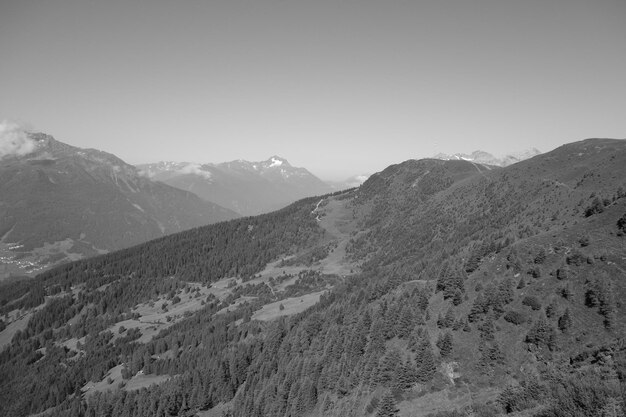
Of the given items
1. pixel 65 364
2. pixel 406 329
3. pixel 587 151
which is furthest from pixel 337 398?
pixel 587 151

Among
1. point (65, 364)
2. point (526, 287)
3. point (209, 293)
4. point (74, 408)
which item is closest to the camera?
point (526, 287)

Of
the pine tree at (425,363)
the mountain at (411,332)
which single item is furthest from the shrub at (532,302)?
the pine tree at (425,363)

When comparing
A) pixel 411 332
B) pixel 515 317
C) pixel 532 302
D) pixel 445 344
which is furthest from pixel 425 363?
pixel 532 302

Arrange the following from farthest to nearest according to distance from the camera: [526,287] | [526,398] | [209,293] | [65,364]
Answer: [209,293] → [65,364] → [526,287] → [526,398]

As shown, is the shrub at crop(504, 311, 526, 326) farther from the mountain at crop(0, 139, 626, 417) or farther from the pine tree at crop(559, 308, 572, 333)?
the pine tree at crop(559, 308, 572, 333)

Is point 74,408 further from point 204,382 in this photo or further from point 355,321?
point 355,321

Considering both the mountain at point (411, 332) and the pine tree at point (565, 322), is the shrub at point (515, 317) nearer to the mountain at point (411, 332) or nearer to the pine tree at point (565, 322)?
the mountain at point (411, 332)

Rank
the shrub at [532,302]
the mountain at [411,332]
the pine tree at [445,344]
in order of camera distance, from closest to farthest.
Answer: the mountain at [411,332] < the pine tree at [445,344] < the shrub at [532,302]

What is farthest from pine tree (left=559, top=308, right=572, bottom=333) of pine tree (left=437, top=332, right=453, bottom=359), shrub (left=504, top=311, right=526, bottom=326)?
pine tree (left=437, top=332, right=453, bottom=359)
